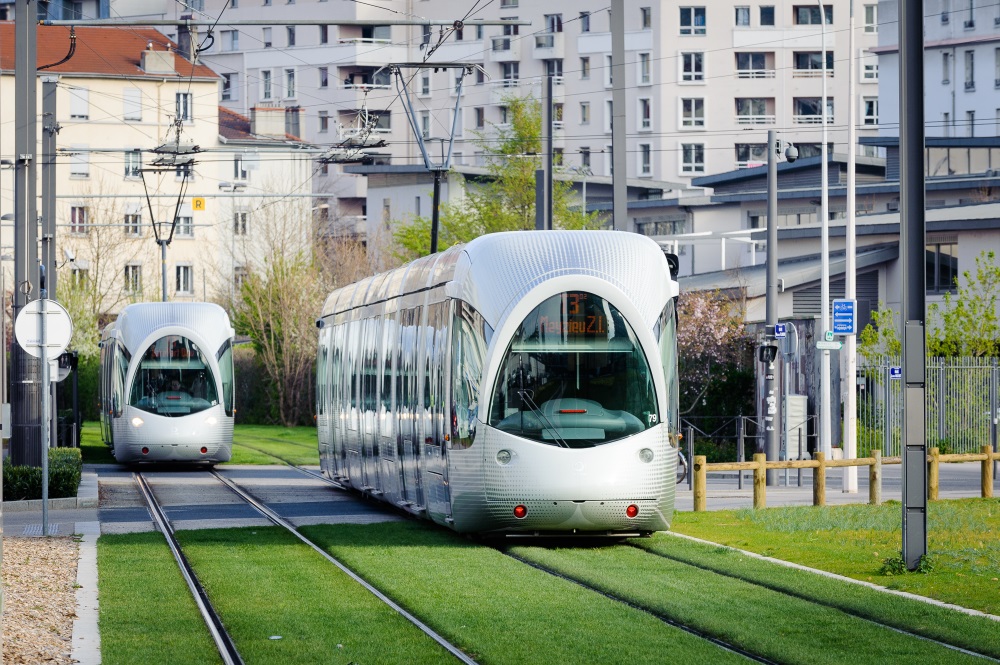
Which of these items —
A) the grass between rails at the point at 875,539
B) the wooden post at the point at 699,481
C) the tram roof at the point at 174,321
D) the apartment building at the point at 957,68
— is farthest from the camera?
the apartment building at the point at 957,68

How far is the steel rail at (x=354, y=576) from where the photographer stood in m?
10.8

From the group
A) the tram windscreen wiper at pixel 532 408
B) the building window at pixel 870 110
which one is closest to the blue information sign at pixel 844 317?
the tram windscreen wiper at pixel 532 408

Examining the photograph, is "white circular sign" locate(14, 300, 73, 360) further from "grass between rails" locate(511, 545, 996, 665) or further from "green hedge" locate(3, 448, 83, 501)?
"grass between rails" locate(511, 545, 996, 665)

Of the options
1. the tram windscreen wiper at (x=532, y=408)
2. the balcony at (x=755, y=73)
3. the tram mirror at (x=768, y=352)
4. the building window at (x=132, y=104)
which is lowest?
the tram windscreen wiper at (x=532, y=408)

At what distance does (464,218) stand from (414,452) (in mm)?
34207

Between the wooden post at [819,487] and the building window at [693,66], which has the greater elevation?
the building window at [693,66]

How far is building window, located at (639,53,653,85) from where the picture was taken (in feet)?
307

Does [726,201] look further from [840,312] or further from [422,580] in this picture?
[422,580]

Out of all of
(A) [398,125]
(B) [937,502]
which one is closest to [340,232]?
(A) [398,125]

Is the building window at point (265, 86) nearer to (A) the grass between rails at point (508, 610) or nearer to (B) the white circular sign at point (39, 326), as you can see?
(B) the white circular sign at point (39, 326)

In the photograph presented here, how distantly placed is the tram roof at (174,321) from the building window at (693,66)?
61.3 meters

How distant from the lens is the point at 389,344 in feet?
71.8

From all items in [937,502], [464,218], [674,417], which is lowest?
[937,502]

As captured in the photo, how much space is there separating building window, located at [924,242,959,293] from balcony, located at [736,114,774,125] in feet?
139
